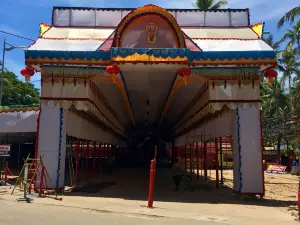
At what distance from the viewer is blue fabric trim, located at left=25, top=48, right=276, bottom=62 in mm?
12102

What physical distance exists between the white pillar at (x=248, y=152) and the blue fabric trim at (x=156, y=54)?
7.22 feet

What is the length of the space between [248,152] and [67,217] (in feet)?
24.9

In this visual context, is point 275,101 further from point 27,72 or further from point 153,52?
point 27,72

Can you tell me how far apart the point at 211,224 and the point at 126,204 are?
12.0 feet

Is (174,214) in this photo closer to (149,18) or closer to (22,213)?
(22,213)

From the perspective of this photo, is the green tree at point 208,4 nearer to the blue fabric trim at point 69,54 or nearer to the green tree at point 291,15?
the green tree at point 291,15

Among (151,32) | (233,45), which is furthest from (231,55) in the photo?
(151,32)

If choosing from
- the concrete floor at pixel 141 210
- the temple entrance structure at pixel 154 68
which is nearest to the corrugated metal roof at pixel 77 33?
the temple entrance structure at pixel 154 68

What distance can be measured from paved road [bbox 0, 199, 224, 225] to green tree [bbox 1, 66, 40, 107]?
3778cm

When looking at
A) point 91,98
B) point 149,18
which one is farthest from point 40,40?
point 149,18

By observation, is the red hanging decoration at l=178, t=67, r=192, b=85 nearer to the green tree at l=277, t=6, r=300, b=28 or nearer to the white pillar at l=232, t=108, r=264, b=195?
the white pillar at l=232, t=108, r=264, b=195

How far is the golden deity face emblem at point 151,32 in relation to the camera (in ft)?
42.2

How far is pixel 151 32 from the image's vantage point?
1286 centimetres

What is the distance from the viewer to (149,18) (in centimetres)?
1288
